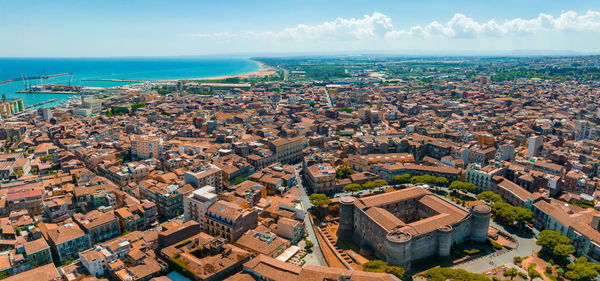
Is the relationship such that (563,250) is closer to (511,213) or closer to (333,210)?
(511,213)

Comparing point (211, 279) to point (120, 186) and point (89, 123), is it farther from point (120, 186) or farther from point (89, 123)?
point (89, 123)

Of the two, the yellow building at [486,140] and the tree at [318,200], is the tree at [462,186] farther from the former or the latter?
the yellow building at [486,140]

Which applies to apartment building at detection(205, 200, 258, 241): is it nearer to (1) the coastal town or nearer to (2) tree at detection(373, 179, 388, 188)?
(1) the coastal town

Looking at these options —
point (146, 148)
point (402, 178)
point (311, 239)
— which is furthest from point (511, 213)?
point (146, 148)

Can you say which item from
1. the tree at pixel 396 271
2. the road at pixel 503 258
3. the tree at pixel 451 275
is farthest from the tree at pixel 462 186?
the tree at pixel 396 271

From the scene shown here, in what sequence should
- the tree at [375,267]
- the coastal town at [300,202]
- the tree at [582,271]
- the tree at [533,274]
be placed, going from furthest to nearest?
the coastal town at [300,202] → the tree at [533,274] → the tree at [375,267] → the tree at [582,271]

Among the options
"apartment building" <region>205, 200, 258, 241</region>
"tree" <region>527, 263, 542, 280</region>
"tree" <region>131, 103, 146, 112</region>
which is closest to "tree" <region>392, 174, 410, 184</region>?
"tree" <region>527, 263, 542, 280</region>
